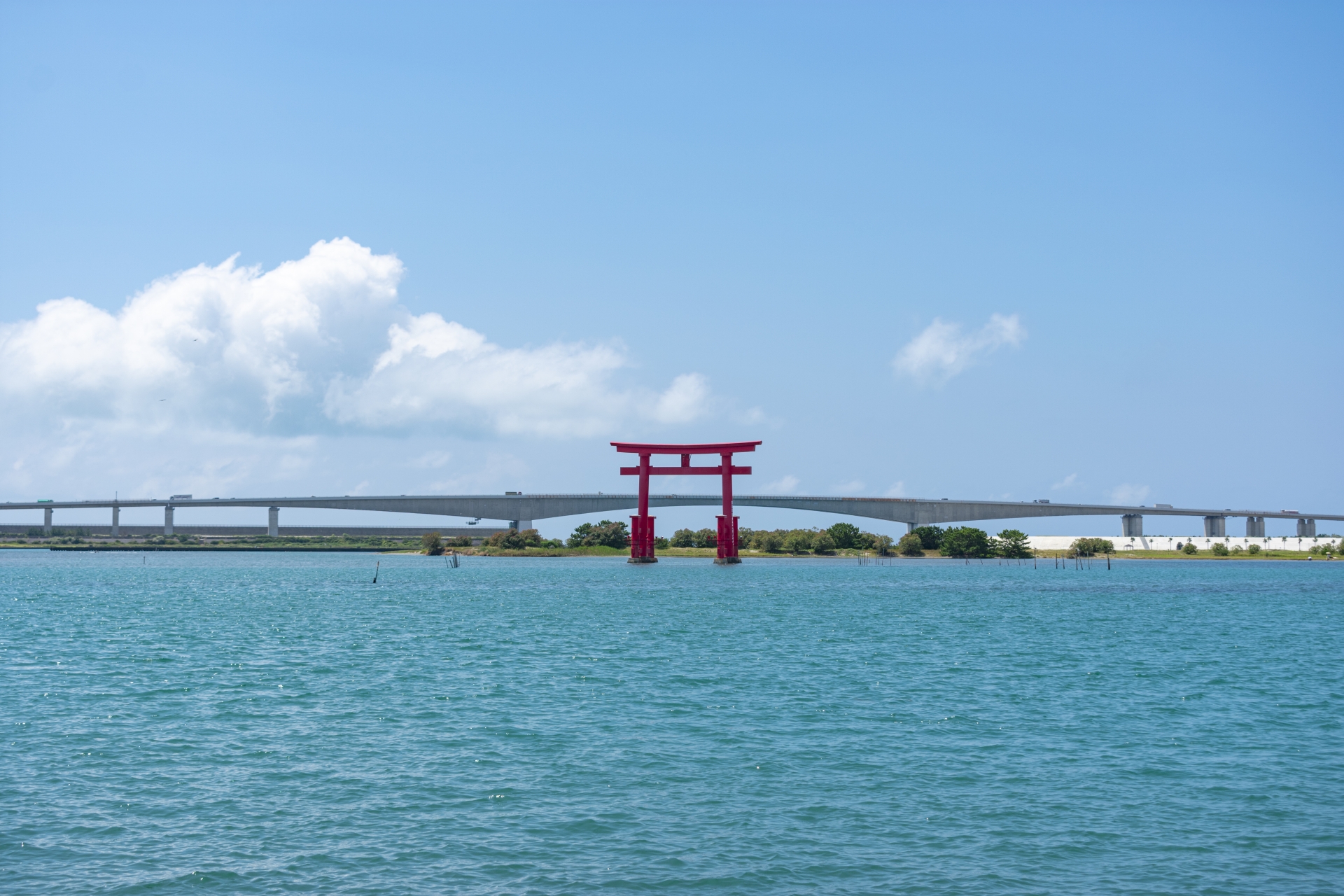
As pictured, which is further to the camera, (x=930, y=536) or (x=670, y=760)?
(x=930, y=536)

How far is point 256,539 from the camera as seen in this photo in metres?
187

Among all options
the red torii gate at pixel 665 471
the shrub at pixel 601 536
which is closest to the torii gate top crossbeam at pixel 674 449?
the red torii gate at pixel 665 471

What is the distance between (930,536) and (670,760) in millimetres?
126229

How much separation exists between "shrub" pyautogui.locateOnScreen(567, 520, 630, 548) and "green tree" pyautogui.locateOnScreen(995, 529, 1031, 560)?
156ft

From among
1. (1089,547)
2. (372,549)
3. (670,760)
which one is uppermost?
(670,760)

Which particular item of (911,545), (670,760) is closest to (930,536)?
(911,545)

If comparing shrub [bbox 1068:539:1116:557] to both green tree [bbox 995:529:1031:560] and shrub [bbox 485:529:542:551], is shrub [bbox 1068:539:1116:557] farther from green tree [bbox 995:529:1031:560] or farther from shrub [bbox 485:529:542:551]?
shrub [bbox 485:529:542:551]

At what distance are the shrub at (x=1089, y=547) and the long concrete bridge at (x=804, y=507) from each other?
15.5ft

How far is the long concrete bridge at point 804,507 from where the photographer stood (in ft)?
466

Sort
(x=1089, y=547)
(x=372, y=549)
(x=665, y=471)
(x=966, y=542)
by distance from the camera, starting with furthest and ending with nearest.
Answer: (x=372, y=549)
(x=1089, y=547)
(x=966, y=542)
(x=665, y=471)

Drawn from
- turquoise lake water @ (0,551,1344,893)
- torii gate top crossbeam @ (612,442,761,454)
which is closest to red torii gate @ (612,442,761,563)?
torii gate top crossbeam @ (612,442,761,454)

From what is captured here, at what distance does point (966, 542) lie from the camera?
13388cm

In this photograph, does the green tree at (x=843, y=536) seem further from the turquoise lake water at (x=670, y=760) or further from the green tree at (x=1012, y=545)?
the turquoise lake water at (x=670, y=760)

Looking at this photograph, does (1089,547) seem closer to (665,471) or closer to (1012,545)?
(1012,545)
